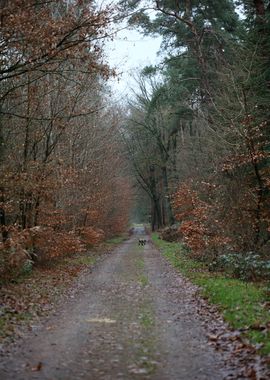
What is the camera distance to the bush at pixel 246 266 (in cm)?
1295

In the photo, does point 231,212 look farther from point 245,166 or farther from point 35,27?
point 35,27

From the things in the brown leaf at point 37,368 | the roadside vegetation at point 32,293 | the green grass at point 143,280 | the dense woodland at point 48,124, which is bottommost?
the green grass at point 143,280

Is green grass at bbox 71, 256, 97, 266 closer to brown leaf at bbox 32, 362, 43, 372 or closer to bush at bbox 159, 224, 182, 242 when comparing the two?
bush at bbox 159, 224, 182, 242

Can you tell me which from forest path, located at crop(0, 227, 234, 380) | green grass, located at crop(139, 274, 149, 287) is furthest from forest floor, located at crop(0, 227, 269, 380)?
green grass, located at crop(139, 274, 149, 287)

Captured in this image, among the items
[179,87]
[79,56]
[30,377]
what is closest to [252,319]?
[30,377]

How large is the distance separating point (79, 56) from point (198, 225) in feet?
29.2

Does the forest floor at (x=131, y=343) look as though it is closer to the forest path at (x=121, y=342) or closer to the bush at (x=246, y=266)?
the forest path at (x=121, y=342)

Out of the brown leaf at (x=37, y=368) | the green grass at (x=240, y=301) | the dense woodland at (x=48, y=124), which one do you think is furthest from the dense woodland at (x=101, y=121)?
the brown leaf at (x=37, y=368)

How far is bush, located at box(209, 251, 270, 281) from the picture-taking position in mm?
12953

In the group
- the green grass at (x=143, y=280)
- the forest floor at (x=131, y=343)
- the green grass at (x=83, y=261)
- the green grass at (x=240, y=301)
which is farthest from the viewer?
the green grass at (x=83, y=261)

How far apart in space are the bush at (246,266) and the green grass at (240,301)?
383 mm

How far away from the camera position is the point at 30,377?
5938 mm

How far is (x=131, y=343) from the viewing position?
7.64m

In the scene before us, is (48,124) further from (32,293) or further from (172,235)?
(172,235)
